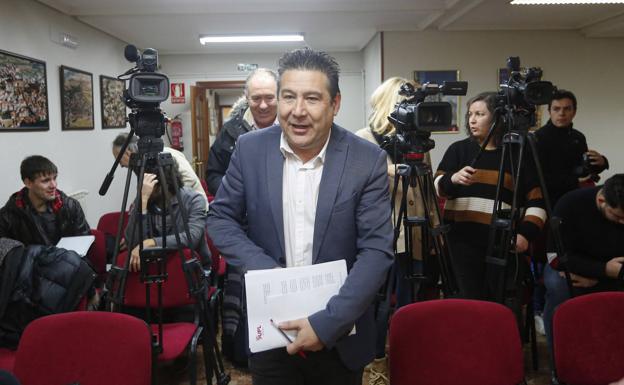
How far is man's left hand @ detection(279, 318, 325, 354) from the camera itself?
3.69ft

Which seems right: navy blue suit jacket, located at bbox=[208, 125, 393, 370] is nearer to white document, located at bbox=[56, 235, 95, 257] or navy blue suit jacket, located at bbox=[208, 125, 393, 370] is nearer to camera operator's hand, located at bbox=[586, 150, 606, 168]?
white document, located at bbox=[56, 235, 95, 257]

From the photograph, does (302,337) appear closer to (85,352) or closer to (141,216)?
(85,352)

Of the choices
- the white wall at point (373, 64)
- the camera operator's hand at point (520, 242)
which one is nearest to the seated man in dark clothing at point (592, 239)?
the camera operator's hand at point (520, 242)

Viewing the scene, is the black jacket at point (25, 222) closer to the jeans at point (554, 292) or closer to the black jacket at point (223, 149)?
the black jacket at point (223, 149)

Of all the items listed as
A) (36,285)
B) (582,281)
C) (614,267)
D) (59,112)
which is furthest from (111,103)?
(614,267)

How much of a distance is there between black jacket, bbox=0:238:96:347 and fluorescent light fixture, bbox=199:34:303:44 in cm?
411

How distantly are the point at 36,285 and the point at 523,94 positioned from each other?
2.40 metres

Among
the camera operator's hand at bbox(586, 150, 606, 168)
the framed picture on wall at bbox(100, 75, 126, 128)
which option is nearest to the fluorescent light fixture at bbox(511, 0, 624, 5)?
the camera operator's hand at bbox(586, 150, 606, 168)

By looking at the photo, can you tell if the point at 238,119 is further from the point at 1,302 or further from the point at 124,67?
the point at 124,67

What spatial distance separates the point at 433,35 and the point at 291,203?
4986mm

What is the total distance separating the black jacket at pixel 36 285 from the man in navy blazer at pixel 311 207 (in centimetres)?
149

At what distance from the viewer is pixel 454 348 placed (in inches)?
64.2

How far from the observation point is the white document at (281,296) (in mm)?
1138

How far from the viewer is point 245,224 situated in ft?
4.49
